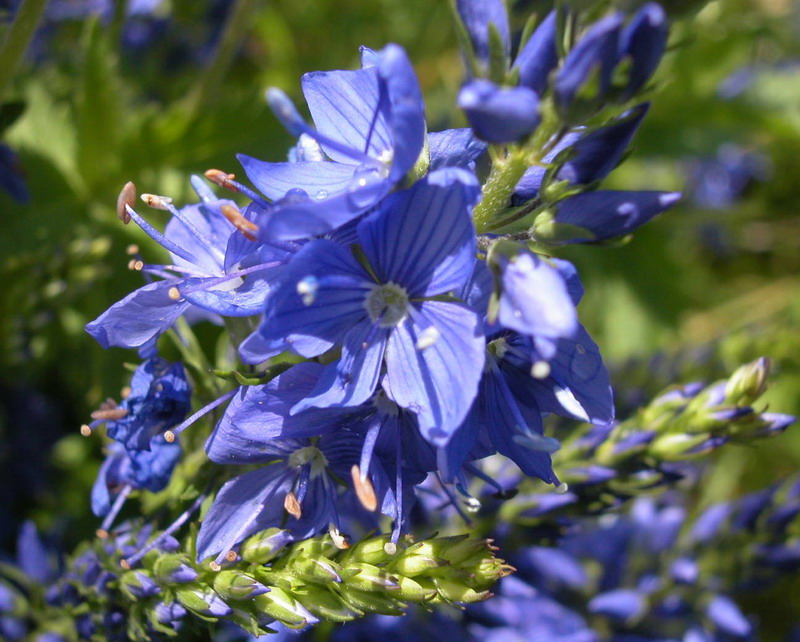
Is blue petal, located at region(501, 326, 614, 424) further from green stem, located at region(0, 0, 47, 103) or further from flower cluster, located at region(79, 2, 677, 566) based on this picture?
green stem, located at region(0, 0, 47, 103)

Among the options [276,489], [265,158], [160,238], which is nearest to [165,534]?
[276,489]

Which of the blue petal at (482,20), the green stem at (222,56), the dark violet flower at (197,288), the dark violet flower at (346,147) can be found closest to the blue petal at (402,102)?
the dark violet flower at (346,147)

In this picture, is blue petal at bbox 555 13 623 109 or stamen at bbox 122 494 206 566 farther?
stamen at bbox 122 494 206 566

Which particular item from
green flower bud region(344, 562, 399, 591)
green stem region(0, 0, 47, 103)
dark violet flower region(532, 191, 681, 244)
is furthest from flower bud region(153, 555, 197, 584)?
green stem region(0, 0, 47, 103)

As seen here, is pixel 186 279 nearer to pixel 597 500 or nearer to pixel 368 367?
pixel 368 367

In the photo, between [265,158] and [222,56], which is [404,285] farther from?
[222,56]

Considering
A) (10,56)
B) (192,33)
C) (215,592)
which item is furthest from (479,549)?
(192,33)
